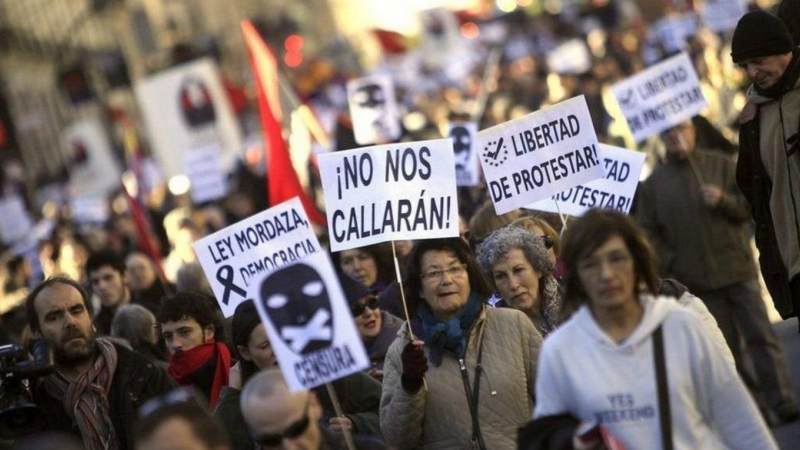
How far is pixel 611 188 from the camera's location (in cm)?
1000

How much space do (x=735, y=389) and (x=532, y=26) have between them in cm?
3395

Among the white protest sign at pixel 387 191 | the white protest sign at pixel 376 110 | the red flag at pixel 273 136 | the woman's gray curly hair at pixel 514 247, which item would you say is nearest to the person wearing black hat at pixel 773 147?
the woman's gray curly hair at pixel 514 247

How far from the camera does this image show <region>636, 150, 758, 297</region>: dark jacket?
11805mm

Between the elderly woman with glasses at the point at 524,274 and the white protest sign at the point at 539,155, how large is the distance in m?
0.50

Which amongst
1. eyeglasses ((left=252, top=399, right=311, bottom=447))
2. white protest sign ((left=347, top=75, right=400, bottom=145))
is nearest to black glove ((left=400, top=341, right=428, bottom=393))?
eyeglasses ((left=252, top=399, right=311, bottom=447))

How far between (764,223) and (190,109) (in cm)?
1830

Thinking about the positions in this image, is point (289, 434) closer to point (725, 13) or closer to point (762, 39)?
point (762, 39)

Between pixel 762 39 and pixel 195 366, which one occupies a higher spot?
pixel 762 39

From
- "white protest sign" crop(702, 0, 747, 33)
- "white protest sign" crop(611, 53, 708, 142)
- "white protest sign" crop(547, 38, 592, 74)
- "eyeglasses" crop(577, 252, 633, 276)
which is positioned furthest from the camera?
"white protest sign" crop(547, 38, 592, 74)

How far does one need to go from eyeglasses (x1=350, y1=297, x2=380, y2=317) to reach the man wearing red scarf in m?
0.64

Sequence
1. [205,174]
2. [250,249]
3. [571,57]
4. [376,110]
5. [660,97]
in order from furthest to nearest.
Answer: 1. [571,57]
2. [205,174]
3. [376,110]
4. [660,97]
5. [250,249]

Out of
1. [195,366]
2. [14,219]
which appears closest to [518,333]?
[195,366]

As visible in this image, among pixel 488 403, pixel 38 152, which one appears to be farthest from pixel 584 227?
pixel 38 152

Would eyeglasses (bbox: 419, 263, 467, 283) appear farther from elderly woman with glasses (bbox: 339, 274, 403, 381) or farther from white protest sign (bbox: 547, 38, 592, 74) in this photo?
white protest sign (bbox: 547, 38, 592, 74)
